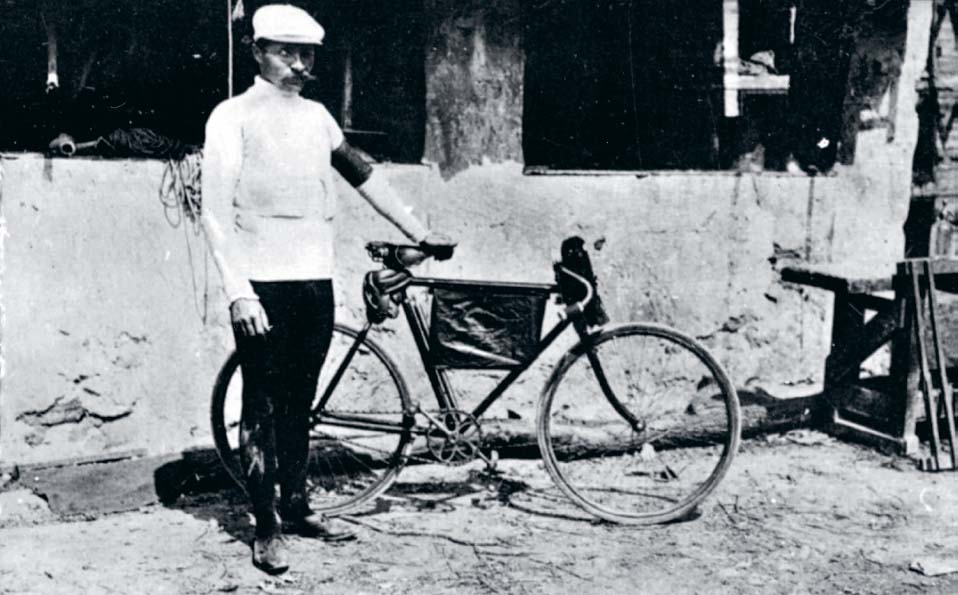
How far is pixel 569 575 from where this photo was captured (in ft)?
15.0

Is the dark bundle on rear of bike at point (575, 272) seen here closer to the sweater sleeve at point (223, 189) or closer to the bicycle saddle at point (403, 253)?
the bicycle saddle at point (403, 253)

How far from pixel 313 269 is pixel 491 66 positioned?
226 cm

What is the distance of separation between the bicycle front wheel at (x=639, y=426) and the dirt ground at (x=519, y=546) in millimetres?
218

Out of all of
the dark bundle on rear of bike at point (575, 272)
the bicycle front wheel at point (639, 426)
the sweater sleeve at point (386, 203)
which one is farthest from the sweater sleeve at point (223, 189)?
the bicycle front wheel at point (639, 426)

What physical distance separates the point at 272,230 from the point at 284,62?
2.18 ft

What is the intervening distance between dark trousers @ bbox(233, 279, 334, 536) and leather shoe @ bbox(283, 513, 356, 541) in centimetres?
26

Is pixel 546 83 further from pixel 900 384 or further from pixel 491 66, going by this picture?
pixel 900 384

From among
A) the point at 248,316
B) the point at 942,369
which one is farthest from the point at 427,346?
the point at 942,369

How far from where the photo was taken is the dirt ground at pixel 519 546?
14.7 feet

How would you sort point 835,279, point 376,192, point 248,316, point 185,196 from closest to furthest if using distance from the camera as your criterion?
1. point 248,316
2. point 376,192
3. point 185,196
4. point 835,279

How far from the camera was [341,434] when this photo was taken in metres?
5.66

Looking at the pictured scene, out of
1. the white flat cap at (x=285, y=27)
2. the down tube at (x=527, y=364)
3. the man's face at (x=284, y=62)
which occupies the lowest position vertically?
the down tube at (x=527, y=364)

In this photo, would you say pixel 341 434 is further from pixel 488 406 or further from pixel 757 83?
pixel 757 83

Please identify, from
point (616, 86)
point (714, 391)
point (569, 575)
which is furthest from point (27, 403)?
point (616, 86)
